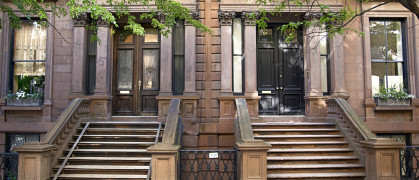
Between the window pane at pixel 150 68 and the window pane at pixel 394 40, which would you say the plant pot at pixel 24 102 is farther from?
the window pane at pixel 394 40

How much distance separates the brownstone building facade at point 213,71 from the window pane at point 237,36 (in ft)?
0.12

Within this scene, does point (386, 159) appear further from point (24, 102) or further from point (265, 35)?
point (24, 102)

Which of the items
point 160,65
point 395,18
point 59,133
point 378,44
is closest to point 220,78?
point 160,65

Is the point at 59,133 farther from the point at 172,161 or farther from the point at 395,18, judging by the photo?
the point at 395,18

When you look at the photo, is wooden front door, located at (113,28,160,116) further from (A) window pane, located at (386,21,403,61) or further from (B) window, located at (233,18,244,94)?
(A) window pane, located at (386,21,403,61)

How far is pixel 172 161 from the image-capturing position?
6477 millimetres

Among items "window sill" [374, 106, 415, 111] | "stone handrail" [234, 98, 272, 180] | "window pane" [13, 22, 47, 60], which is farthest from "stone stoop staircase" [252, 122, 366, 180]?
"window pane" [13, 22, 47, 60]

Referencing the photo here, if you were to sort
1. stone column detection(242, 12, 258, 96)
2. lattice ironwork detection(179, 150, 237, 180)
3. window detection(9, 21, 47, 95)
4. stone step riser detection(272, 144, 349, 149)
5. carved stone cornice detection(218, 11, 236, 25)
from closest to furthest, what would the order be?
lattice ironwork detection(179, 150, 237, 180), stone step riser detection(272, 144, 349, 149), stone column detection(242, 12, 258, 96), carved stone cornice detection(218, 11, 236, 25), window detection(9, 21, 47, 95)

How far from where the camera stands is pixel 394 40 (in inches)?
427

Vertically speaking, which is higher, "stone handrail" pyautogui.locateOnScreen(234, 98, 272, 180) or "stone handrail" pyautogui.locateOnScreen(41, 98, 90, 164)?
"stone handrail" pyautogui.locateOnScreen(41, 98, 90, 164)

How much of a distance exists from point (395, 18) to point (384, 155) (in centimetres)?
617

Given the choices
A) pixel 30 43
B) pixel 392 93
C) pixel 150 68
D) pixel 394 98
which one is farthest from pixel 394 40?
pixel 30 43

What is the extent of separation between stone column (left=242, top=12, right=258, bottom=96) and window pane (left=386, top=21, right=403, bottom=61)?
492cm

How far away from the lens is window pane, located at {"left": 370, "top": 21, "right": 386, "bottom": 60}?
35.4 feet
